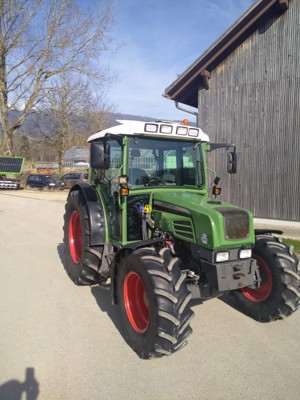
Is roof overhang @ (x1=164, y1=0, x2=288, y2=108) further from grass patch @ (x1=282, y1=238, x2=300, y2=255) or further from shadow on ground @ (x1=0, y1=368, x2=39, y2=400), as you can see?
shadow on ground @ (x1=0, y1=368, x2=39, y2=400)

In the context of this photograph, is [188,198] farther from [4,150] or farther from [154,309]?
[4,150]

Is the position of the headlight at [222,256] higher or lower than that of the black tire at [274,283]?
higher

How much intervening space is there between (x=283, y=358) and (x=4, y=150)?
29253 millimetres

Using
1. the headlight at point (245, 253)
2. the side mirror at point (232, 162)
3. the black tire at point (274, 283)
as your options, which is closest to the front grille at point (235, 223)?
the headlight at point (245, 253)

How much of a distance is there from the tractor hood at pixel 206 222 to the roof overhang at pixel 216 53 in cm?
822

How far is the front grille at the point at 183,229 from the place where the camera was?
11.4 ft

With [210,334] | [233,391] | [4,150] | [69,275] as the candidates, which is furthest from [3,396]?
[4,150]

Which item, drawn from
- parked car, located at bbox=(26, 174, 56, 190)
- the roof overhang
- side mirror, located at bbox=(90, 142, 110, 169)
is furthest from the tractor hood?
parked car, located at bbox=(26, 174, 56, 190)

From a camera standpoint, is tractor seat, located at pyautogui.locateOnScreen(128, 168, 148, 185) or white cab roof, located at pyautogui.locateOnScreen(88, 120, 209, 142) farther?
tractor seat, located at pyautogui.locateOnScreen(128, 168, 148, 185)

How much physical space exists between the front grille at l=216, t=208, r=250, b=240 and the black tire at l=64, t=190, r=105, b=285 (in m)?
1.92

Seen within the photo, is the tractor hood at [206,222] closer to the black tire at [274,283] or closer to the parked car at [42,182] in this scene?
the black tire at [274,283]

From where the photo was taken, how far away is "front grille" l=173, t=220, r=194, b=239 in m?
3.48

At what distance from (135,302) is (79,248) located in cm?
212

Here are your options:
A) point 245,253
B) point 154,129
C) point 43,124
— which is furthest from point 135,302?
point 43,124
